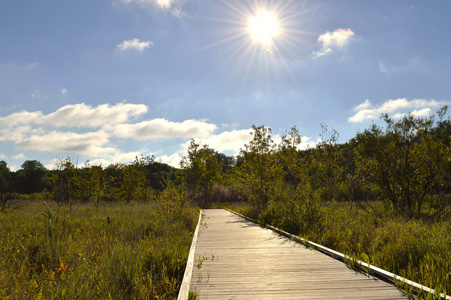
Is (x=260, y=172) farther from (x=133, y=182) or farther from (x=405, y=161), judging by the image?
(x=133, y=182)

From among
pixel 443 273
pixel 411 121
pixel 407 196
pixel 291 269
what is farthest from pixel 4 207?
pixel 411 121

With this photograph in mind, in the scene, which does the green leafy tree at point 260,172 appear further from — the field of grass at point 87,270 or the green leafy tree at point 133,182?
the green leafy tree at point 133,182

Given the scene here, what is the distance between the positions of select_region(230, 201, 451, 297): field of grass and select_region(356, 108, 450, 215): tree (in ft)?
13.8

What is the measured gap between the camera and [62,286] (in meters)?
3.48

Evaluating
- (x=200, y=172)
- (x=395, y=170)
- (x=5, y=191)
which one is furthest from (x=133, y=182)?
(x=395, y=170)

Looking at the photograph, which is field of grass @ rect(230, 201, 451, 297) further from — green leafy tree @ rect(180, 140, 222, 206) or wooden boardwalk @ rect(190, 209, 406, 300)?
green leafy tree @ rect(180, 140, 222, 206)

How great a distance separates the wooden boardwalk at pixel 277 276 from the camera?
3531mm

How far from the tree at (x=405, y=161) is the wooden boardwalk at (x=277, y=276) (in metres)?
9.07

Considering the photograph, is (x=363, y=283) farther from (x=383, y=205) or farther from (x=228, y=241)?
(x=383, y=205)

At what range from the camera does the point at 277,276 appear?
13.9 feet

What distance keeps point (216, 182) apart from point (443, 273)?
83.6ft

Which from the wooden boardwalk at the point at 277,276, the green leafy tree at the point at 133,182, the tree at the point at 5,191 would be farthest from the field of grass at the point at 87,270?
the green leafy tree at the point at 133,182

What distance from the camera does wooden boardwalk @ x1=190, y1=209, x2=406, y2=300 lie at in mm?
3531

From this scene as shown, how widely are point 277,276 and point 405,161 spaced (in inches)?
462
